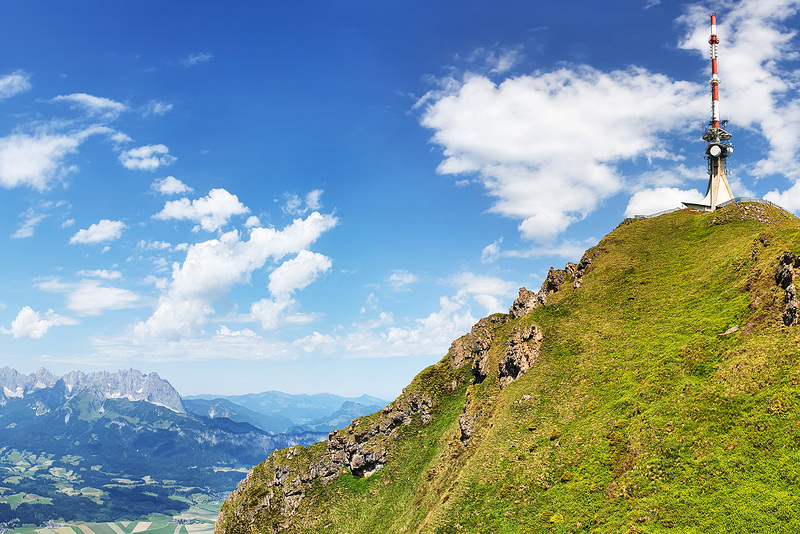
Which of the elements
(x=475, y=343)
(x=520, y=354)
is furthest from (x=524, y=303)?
(x=520, y=354)

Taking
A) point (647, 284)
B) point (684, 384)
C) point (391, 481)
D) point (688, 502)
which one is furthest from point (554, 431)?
point (391, 481)

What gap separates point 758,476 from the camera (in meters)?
43.9

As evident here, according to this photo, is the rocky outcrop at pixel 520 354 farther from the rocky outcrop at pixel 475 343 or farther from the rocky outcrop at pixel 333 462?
the rocky outcrop at pixel 333 462

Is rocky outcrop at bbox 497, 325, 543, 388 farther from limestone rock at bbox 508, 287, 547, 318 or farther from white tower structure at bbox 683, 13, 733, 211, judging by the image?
white tower structure at bbox 683, 13, 733, 211

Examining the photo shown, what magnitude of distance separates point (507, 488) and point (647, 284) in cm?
5218

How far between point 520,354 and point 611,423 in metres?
28.8

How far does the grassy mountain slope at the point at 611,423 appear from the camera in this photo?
157 feet

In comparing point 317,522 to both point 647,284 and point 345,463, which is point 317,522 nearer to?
point 345,463

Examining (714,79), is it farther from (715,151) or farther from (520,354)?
(520,354)

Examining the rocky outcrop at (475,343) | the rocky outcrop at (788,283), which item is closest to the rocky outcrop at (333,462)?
the rocky outcrop at (475,343)

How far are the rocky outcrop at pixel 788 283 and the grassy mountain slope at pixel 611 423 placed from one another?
3.77ft

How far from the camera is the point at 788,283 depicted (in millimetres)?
62344

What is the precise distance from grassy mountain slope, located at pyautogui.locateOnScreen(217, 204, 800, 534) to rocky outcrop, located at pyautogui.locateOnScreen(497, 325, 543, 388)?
168 centimetres

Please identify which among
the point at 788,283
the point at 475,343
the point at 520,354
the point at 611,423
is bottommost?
the point at 611,423
